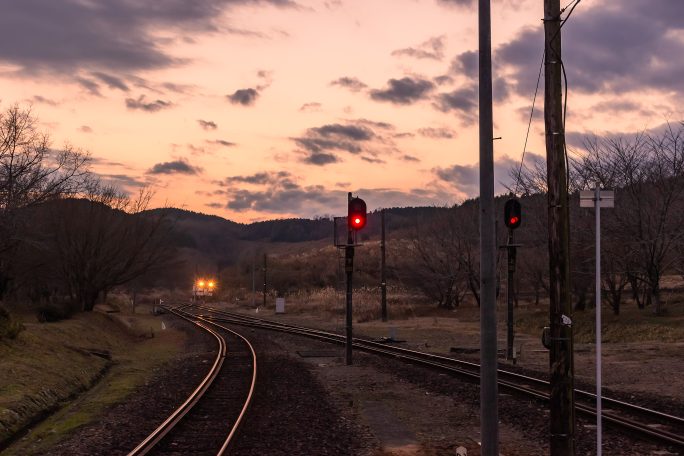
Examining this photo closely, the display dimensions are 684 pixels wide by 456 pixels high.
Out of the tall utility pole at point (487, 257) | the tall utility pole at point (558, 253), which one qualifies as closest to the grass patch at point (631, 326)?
the tall utility pole at point (558, 253)

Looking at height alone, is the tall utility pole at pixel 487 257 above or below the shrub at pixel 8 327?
above

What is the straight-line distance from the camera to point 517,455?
9805 mm

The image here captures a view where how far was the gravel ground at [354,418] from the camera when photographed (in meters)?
10.4

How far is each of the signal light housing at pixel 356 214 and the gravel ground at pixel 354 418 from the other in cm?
472

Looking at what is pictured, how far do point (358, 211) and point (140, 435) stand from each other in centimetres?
1039

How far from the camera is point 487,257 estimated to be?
25.7ft

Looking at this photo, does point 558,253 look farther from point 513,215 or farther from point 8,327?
point 8,327

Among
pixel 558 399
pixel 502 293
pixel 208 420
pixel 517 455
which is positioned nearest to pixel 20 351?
pixel 208 420

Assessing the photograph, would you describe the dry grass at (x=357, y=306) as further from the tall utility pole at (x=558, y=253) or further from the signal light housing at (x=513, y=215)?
the tall utility pole at (x=558, y=253)

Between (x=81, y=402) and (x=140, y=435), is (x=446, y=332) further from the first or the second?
(x=140, y=435)

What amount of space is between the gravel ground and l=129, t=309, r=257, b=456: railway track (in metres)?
0.33

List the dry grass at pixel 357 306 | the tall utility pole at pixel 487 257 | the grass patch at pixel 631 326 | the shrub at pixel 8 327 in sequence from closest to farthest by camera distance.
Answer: the tall utility pole at pixel 487 257 → the shrub at pixel 8 327 → the grass patch at pixel 631 326 → the dry grass at pixel 357 306

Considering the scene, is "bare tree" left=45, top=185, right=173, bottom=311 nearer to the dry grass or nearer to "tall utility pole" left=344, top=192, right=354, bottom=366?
the dry grass

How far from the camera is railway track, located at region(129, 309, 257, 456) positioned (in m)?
10.3
